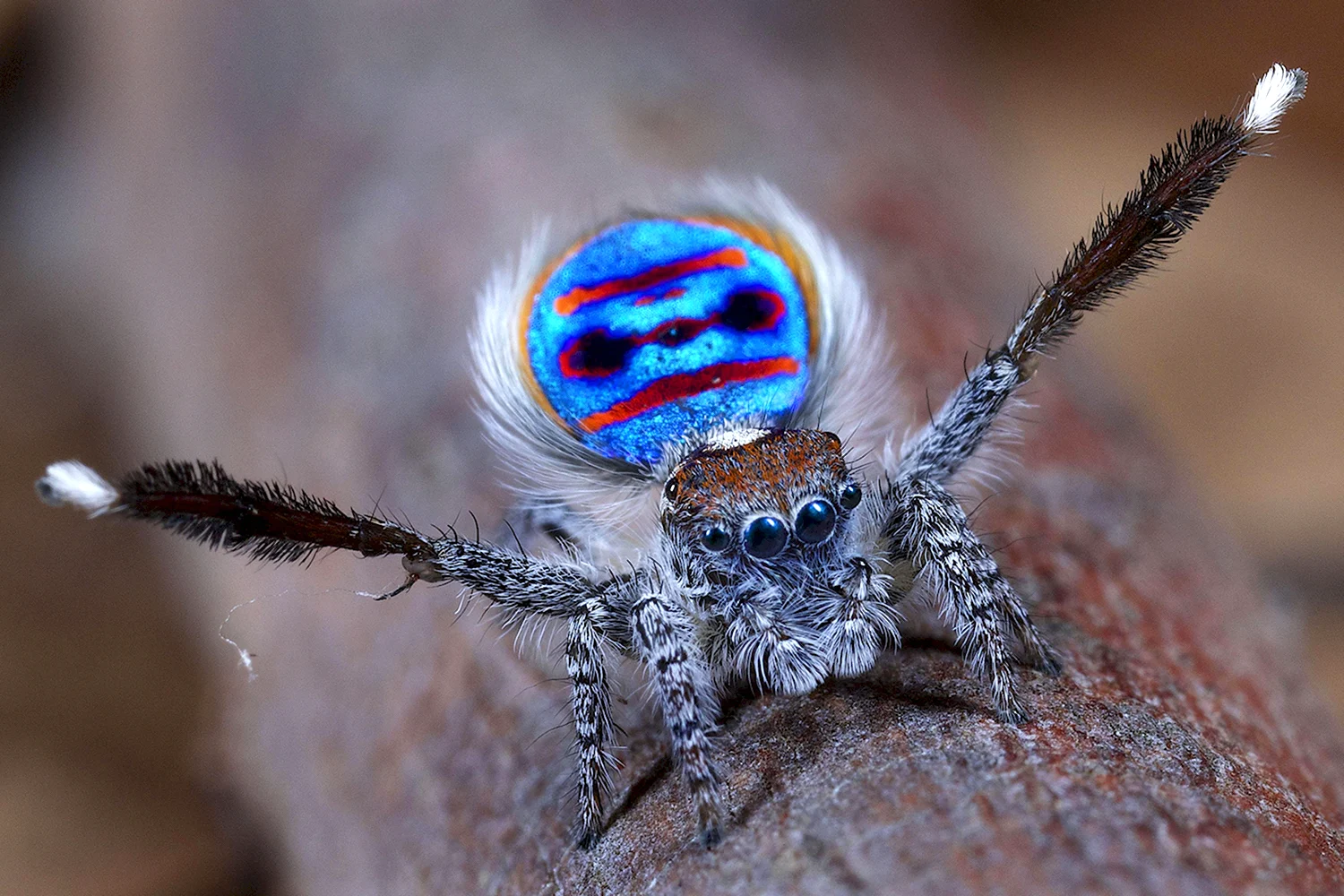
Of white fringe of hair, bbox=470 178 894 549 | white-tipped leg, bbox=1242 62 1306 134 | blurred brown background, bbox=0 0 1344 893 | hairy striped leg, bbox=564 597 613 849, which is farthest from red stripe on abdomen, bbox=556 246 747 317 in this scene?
white-tipped leg, bbox=1242 62 1306 134

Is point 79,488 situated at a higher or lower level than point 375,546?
higher

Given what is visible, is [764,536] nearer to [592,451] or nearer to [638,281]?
[592,451]

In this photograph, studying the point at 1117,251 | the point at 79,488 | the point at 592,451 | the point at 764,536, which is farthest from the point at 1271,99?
the point at 79,488

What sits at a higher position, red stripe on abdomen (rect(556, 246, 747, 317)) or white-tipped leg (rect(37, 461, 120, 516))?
red stripe on abdomen (rect(556, 246, 747, 317))

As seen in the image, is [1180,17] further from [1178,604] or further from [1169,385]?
[1178,604]

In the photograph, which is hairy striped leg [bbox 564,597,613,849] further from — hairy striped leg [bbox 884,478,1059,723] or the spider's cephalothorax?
hairy striped leg [bbox 884,478,1059,723]

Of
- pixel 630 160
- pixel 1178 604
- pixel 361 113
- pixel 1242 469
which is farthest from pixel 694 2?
pixel 1242 469

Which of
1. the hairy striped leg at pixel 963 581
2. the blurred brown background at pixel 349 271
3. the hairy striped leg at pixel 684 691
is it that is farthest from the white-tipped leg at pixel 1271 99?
the hairy striped leg at pixel 684 691
